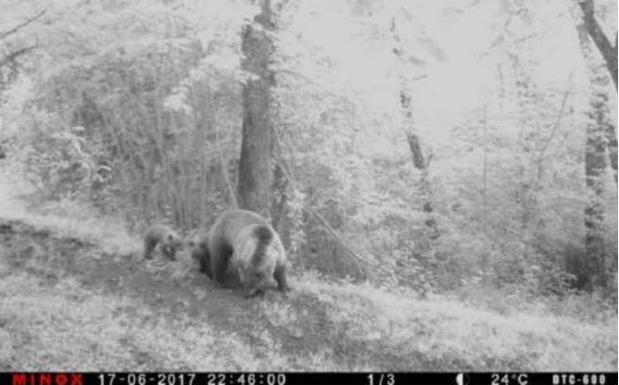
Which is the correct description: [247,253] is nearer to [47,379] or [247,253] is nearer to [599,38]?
[47,379]

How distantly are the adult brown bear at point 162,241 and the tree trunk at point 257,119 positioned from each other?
135 cm

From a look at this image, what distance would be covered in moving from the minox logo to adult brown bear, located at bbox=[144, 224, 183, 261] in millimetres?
4550

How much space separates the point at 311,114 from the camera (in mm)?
14141

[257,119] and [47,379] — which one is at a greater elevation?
[257,119]

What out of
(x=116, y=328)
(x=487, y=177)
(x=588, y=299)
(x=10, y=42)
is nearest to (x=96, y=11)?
(x=10, y=42)

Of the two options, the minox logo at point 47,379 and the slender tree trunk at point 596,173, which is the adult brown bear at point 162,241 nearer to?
the minox logo at point 47,379

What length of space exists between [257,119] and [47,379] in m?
5.99

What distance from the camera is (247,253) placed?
934 centimetres

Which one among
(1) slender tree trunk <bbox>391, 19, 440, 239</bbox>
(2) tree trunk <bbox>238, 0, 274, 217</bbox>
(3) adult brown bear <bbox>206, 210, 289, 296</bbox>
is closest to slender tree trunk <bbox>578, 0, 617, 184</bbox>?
(2) tree trunk <bbox>238, 0, 274, 217</bbox>

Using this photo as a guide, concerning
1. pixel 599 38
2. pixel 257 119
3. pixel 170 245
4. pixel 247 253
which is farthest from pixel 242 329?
pixel 599 38

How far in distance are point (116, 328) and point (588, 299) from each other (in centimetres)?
1171

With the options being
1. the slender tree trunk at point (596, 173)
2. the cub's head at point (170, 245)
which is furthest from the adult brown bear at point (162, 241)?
the slender tree trunk at point (596, 173)

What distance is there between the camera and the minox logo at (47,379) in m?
6.68

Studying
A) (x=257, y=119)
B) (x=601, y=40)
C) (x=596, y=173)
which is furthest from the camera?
(x=596, y=173)
